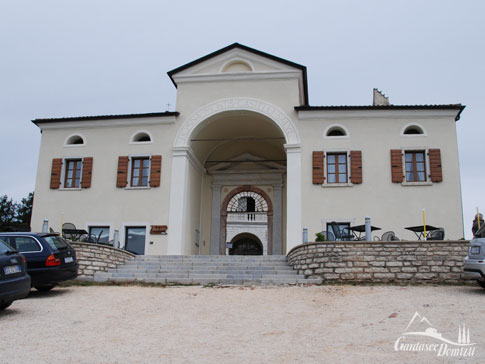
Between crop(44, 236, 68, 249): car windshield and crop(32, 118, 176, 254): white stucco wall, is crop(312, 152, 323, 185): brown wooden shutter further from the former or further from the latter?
crop(44, 236, 68, 249): car windshield

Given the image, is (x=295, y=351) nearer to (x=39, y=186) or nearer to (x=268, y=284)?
(x=268, y=284)

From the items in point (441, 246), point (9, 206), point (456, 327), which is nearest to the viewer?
point (456, 327)

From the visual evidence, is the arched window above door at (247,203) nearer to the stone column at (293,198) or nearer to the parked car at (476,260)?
the stone column at (293,198)

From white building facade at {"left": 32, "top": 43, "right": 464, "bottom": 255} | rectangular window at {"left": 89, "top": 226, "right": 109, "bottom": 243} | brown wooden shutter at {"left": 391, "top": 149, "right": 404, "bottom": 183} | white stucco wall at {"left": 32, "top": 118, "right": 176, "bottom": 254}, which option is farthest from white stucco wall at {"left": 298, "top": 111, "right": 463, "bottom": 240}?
rectangular window at {"left": 89, "top": 226, "right": 109, "bottom": 243}

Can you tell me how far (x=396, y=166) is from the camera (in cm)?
1966

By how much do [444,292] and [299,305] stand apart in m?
3.54

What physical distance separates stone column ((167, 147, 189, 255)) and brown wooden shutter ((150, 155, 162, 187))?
21.2 inches

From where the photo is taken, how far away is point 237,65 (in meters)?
22.1

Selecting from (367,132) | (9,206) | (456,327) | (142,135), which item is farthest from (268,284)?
(9,206)

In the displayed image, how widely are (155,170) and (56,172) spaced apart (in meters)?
4.35

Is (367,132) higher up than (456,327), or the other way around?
(367,132)

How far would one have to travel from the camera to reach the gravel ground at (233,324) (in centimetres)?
662

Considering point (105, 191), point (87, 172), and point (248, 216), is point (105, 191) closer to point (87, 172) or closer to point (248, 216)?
point (87, 172)

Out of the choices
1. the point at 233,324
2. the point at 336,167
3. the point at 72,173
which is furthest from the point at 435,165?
the point at 72,173
